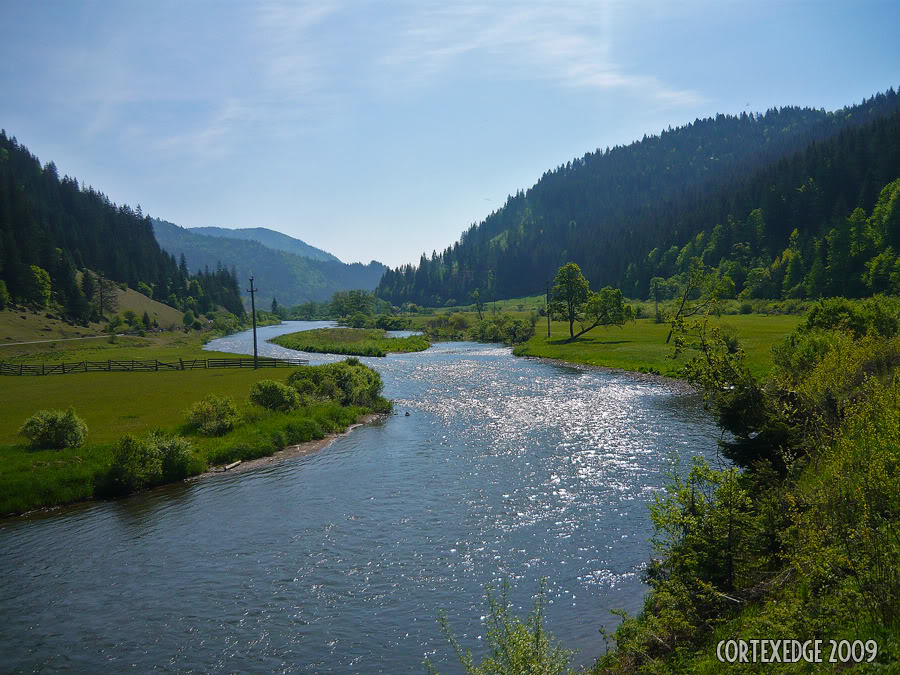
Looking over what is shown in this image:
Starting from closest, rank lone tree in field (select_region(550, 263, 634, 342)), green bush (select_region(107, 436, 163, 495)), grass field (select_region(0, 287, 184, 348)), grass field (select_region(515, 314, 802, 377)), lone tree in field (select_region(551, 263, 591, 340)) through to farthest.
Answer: green bush (select_region(107, 436, 163, 495))
grass field (select_region(515, 314, 802, 377))
lone tree in field (select_region(550, 263, 634, 342))
grass field (select_region(0, 287, 184, 348))
lone tree in field (select_region(551, 263, 591, 340))

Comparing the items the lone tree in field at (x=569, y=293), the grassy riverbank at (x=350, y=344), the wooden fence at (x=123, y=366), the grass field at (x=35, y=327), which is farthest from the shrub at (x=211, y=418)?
the lone tree in field at (x=569, y=293)

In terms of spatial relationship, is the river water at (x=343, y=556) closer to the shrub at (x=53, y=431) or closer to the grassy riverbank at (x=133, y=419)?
the grassy riverbank at (x=133, y=419)

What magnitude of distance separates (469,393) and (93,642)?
142 ft

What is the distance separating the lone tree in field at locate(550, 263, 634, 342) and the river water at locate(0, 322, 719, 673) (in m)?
66.7

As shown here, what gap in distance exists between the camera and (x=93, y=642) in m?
16.4

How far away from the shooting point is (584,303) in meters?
105

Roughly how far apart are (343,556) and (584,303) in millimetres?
90681

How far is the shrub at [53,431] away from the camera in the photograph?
31086 millimetres

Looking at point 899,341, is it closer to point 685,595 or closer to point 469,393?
point 685,595

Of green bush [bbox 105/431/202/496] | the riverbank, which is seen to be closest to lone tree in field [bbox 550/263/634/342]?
the riverbank

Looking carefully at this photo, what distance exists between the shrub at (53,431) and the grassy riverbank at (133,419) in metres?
0.69

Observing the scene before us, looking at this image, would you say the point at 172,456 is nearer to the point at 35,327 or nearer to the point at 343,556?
the point at 343,556

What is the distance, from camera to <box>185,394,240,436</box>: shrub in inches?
1452

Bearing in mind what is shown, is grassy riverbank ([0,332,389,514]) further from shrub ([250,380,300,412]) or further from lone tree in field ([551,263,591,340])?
lone tree in field ([551,263,591,340])
